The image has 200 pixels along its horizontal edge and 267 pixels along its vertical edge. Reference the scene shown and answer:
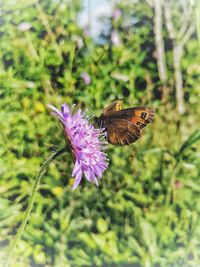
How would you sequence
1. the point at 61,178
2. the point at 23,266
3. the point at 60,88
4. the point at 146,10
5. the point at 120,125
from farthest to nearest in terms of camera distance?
the point at 146,10
the point at 60,88
the point at 61,178
the point at 23,266
the point at 120,125

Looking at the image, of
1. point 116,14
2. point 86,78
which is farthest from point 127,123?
point 116,14

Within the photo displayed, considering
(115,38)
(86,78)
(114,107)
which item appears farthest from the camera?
(115,38)

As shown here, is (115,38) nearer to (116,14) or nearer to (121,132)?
(116,14)

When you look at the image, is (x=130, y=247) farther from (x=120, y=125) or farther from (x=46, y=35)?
(x=46, y=35)

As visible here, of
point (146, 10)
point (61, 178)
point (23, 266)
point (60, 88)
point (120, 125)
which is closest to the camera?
point (120, 125)

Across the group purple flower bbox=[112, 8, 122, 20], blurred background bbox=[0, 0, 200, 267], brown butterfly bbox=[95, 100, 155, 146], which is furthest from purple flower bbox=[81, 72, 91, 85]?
brown butterfly bbox=[95, 100, 155, 146]

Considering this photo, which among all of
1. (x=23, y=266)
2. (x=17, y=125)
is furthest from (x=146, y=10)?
(x=23, y=266)

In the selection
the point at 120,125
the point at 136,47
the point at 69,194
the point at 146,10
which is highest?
the point at 146,10

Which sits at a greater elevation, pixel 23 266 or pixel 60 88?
pixel 60 88
